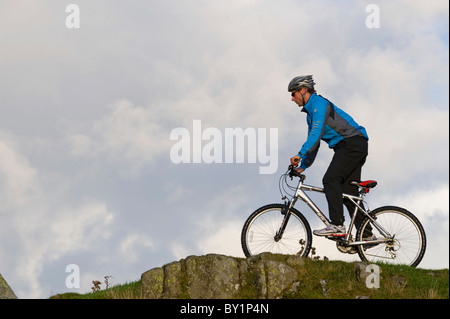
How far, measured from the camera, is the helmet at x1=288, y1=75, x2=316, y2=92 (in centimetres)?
1211

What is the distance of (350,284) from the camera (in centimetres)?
1119

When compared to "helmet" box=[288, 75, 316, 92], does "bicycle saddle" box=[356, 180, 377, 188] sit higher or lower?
lower

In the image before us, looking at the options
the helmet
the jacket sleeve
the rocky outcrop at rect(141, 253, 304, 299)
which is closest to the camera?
the rocky outcrop at rect(141, 253, 304, 299)

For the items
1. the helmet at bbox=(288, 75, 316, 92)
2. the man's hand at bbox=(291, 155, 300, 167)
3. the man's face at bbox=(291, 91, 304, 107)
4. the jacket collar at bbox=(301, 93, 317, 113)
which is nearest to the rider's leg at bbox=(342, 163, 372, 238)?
the man's hand at bbox=(291, 155, 300, 167)

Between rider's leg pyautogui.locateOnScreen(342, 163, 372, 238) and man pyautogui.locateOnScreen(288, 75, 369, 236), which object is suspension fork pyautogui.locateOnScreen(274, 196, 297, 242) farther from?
rider's leg pyautogui.locateOnScreen(342, 163, 372, 238)

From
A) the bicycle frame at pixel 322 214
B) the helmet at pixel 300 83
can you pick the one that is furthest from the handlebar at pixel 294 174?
the helmet at pixel 300 83

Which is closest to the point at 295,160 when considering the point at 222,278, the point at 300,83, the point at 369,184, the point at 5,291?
the point at 300,83

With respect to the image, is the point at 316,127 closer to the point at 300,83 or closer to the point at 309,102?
the point at 309,102

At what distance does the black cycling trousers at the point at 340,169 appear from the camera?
12125 millimetres

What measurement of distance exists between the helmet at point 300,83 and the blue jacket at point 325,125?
0.24m

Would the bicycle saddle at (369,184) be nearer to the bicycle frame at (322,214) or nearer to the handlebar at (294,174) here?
the bicycle frame at (322,214)

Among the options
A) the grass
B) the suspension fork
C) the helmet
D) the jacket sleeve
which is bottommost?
the grass

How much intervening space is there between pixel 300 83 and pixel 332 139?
Answer: 1403 millimetres
